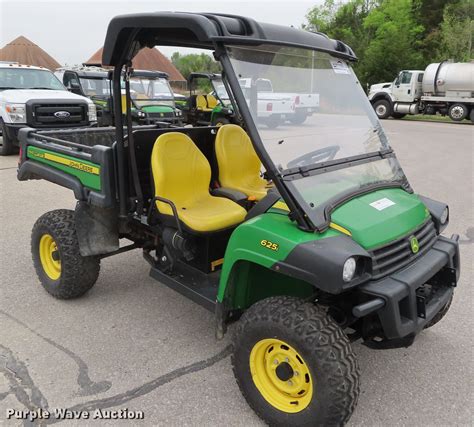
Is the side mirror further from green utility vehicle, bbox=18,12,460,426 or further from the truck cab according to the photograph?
the truck cab

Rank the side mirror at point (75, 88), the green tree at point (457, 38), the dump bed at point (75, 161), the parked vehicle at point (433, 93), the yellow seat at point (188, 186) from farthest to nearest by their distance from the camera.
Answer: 1. the green tree at point (457, 38)
2. the parked vehicle at point (433, 93)
3. the side mirror at point (75, 88)
4. the dump bed at point (75, 161)
5. the yellow seat at point (188, 186)

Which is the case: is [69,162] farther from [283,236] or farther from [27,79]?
[27,79]

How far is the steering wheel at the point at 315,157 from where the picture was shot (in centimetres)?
251

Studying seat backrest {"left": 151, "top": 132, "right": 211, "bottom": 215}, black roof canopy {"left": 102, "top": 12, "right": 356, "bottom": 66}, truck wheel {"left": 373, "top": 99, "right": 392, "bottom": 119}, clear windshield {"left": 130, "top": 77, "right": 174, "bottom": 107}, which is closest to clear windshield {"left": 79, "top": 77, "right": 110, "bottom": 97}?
clear windshield {"left": 130, "top": 77, "right": 174, "bottom": 107}

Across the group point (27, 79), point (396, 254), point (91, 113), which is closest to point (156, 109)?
point (91, 113)

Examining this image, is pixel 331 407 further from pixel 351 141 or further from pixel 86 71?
pixel 86 71

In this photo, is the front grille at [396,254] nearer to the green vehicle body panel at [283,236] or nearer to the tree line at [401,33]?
the green vehicle body panel at [283,236]

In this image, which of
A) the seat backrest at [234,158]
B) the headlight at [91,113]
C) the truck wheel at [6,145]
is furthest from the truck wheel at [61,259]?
the headlight at [91,113]

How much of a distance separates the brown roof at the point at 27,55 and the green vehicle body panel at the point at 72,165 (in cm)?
3359

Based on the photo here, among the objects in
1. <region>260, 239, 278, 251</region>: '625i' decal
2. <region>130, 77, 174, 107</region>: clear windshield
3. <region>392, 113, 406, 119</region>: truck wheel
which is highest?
<region>130, 77, 174, 107</region>: clear windshield

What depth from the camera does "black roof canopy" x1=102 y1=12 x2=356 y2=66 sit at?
2316 millimetres

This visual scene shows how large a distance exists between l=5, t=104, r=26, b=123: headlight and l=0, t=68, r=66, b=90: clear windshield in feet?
3.50

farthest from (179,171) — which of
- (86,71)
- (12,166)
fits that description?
(86,71)

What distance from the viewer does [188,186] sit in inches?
138
